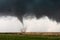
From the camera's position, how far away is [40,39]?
68.7 meters

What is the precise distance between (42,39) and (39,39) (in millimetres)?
1047

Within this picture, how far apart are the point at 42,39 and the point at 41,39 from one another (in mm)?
578

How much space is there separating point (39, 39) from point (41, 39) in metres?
0.80

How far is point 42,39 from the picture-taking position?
2719 inches

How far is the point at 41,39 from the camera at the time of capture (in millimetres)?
68625

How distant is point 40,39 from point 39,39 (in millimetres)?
500

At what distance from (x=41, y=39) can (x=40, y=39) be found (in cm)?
35

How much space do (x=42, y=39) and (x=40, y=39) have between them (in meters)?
0.81
